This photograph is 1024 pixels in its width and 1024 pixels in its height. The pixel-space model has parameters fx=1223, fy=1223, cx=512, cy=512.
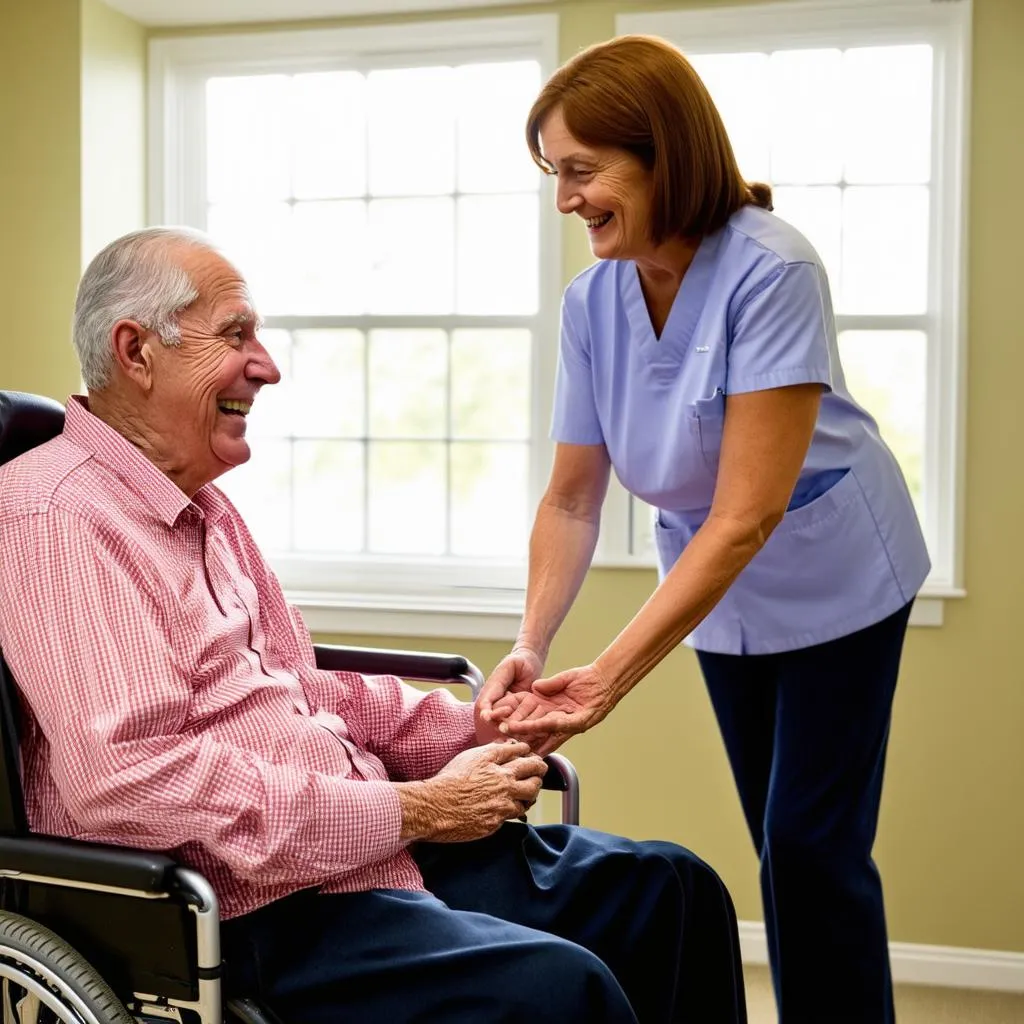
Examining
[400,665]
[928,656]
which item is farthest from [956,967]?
[400,665]

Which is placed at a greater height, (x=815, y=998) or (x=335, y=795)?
(x=335, y=795)

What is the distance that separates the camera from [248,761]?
1.38 m

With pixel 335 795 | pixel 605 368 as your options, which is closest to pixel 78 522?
pixel 335 795

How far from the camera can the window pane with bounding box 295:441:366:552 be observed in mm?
3398

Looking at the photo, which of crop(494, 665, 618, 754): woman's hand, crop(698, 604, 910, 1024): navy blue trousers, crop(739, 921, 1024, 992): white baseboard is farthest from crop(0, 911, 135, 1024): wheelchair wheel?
crop(739, 921, 1024, 992): white baseboard

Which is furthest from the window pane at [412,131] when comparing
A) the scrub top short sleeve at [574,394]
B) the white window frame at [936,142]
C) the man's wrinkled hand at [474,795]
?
the man's wrinkled hand at [474,795]

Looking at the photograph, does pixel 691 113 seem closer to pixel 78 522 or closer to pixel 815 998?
pixel 78 522

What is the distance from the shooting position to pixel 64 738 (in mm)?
1319

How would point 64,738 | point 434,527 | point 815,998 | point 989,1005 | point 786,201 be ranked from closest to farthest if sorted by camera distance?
point 64,738 < point 815,998 < point 989,1005 < point 786,201 < point 434,527

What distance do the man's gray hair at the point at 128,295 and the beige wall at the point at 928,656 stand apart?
1603 mm

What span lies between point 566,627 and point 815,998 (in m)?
1.28

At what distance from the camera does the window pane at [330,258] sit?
3354 millimetres

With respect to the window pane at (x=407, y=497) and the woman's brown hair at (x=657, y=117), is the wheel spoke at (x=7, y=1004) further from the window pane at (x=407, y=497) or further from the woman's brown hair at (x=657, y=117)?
the window pane at (x=407, y=497)

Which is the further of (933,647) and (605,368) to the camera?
(933,647)
